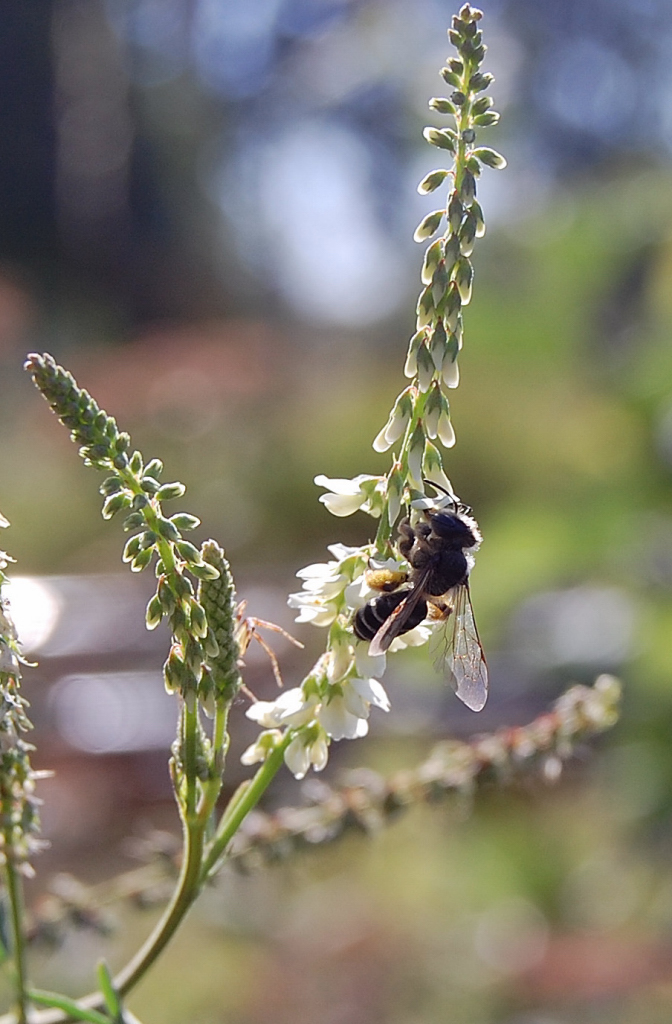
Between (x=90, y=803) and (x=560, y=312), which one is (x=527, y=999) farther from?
(x=560, y=312)

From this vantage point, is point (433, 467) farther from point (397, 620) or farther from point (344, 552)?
point (397, 620)

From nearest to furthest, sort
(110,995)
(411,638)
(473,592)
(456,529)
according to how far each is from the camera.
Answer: (110,995)
(411,638)
(456,529)
(473,592)

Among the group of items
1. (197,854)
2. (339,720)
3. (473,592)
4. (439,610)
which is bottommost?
(197,854)

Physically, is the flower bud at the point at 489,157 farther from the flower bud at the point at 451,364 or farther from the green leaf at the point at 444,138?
the flower bud at the point at 451,364

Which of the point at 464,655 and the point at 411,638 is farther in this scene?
the point at 464,655

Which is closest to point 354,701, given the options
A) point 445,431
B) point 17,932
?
point 445,431

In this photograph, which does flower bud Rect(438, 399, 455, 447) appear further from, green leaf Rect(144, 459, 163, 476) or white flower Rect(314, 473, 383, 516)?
green leaf Rect(144, 459, 163, 476)

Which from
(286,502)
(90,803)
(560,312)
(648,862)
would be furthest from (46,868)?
(286,502)
